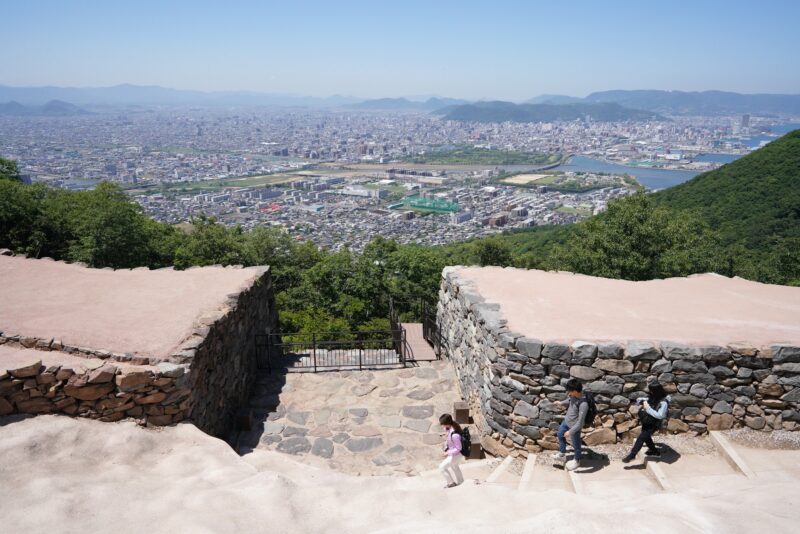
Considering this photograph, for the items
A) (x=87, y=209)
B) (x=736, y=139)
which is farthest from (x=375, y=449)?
(x=736, y=139)

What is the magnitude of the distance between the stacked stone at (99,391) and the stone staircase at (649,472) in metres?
3.70

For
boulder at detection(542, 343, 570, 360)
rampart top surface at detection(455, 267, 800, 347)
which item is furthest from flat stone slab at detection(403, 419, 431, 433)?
boulder at detection(542, 343, 570, 360)

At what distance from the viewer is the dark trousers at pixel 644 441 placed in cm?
646

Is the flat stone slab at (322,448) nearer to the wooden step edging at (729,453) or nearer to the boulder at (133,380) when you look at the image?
the boulder at (133,380)

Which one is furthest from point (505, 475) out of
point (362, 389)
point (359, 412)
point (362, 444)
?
point (362, 389)

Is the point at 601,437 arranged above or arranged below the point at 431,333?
above

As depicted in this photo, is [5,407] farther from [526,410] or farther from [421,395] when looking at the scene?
[526,410]

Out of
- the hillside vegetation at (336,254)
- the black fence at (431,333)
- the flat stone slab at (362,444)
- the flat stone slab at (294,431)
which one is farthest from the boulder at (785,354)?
the hillside vegetation at (336,254)

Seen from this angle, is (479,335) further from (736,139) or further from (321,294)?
(736,139)

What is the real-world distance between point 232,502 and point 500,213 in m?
72.2

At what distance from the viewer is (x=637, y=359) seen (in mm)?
6871

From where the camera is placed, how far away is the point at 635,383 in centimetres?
693

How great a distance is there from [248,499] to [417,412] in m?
4.39

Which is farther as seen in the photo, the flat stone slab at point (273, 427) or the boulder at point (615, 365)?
the flat stone slab at point (273, 427)
